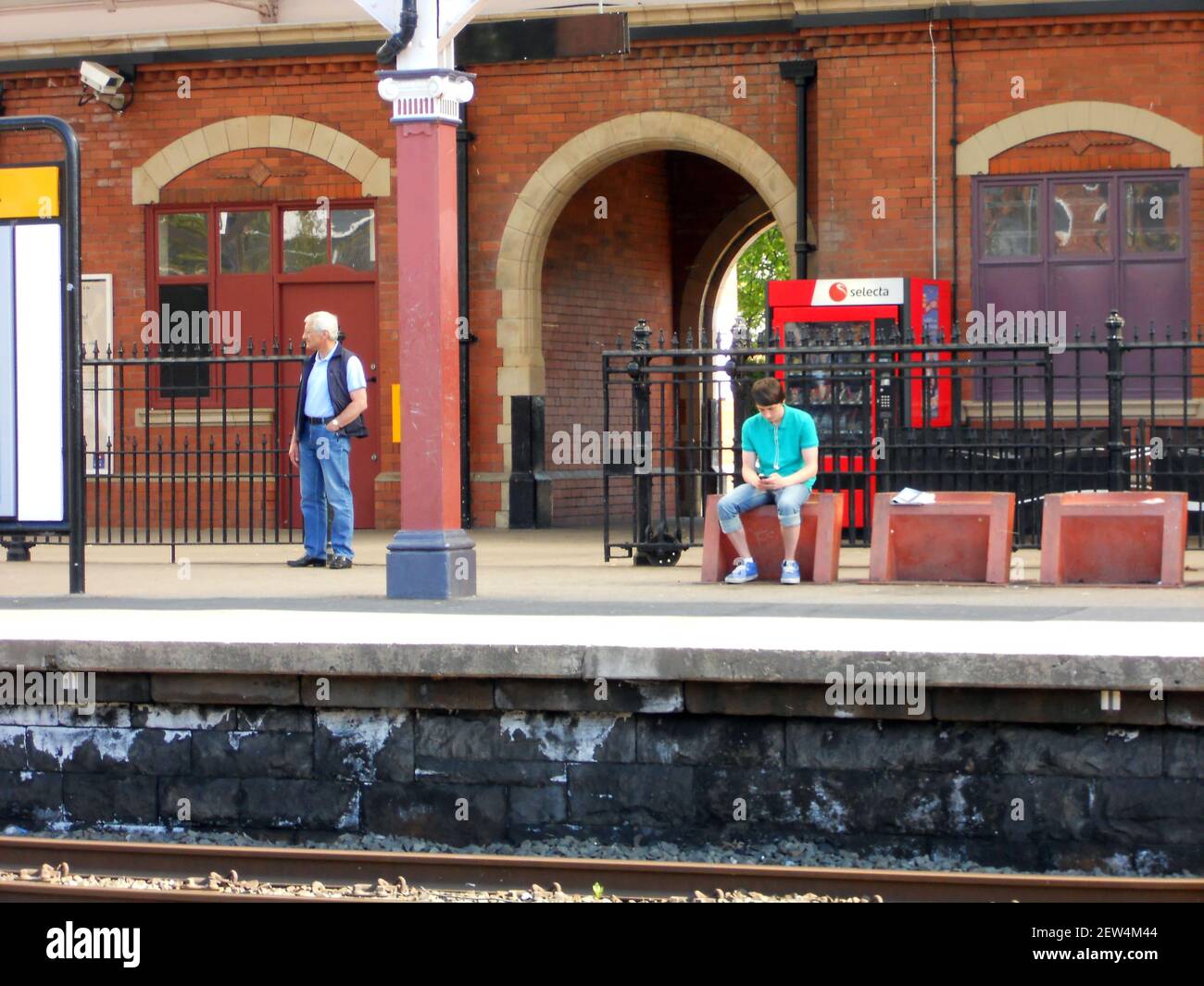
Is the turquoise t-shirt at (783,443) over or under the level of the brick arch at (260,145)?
under

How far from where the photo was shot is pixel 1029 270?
57.6 ft

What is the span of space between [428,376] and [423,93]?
5.43 ft

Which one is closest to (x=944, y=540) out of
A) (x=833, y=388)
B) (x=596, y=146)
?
(x=833, y=388)

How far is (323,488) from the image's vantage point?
13664 millimetres

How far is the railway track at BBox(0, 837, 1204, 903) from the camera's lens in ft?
23.6

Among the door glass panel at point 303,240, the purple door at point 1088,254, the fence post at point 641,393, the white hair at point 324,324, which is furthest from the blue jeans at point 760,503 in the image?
the door glass panel at point 303,240

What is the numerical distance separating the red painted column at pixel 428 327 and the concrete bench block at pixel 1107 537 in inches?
147

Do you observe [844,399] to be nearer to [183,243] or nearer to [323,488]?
[323,488]

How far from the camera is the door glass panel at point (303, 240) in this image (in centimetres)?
1984

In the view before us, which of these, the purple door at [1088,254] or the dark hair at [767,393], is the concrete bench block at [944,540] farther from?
the purple door at [1088,254]
